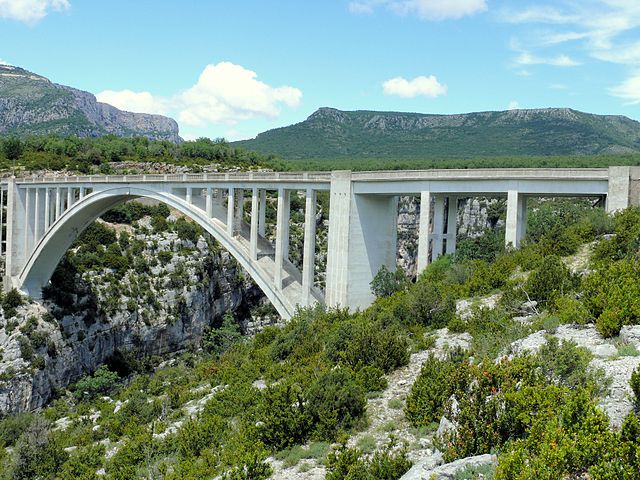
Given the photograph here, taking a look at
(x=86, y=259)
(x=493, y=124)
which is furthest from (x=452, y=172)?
(x=493, y=124)

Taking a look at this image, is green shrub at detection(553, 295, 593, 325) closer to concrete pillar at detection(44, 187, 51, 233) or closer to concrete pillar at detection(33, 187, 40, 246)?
concrete pillar at detection(44, 187, 51, 233)

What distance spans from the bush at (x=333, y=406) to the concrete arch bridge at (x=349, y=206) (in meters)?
10.6

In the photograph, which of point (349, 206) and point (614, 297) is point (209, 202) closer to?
point (349, 206)

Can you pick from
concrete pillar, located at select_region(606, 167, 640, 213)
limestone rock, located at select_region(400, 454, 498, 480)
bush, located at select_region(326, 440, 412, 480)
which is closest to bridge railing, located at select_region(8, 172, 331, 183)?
concrete pillar, located at select_region(606, 167, 640, 213)

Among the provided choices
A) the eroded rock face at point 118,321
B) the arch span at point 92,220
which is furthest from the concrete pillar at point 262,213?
the eroded rock face at point 118,321

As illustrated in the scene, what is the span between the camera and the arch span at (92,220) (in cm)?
2567

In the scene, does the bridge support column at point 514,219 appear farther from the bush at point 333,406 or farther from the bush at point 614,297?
the bush at point 333,406

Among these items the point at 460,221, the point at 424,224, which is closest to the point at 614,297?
the point at 424,224

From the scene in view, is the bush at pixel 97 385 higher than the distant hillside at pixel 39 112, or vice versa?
the distant hillside at pixel 39 112

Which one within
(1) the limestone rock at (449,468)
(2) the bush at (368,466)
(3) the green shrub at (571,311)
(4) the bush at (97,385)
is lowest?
(4) the bush at (97,385)

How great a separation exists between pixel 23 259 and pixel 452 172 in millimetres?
35836

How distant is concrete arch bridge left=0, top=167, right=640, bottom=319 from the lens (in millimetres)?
18562

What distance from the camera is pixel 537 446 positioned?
6383mm

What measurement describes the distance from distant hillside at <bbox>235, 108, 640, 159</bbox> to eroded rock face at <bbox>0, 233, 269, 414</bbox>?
74.4m
